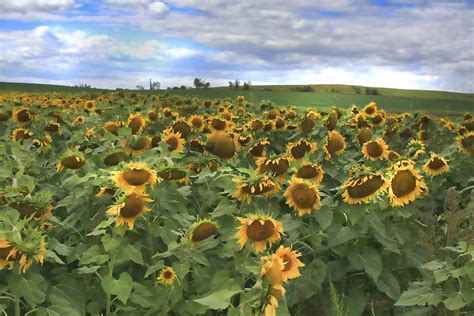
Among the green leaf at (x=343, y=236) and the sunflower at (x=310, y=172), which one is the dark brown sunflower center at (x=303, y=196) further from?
the sunflower at (x=310, y=172)

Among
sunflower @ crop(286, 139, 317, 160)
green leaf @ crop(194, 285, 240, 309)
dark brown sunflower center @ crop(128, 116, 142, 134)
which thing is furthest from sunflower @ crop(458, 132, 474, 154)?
green leaf @ crop(194, 285, 240, 309)

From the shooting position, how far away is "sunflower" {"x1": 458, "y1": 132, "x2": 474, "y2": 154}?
7.20m

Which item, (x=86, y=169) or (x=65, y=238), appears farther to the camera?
(x=86, y=169)

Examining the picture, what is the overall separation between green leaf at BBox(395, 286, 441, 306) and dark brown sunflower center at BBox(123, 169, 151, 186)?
1.68 metres

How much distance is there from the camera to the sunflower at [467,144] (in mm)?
7199

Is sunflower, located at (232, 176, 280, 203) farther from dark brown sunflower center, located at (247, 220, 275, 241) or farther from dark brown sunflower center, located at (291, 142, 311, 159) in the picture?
dark brown sunflower center, located at (291, 142, 311, 159)

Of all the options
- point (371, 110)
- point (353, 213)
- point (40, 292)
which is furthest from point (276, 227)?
point (371, 110)

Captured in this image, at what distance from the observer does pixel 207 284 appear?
3652 millimetres

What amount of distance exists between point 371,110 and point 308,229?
5646 mm

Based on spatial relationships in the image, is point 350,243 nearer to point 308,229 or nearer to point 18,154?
point 308,229

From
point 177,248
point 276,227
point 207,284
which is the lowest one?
point 207,284

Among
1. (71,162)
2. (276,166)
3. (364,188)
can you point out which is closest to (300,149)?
(276,166)

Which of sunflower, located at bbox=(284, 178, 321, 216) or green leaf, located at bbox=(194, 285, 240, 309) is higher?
sunflower, located at bbox=(284, 178, 321, 216)

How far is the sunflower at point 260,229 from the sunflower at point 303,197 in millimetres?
529
